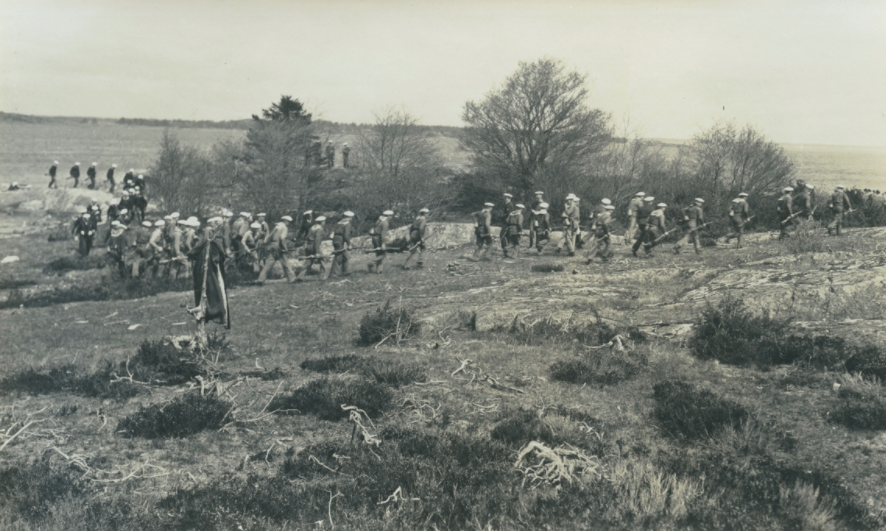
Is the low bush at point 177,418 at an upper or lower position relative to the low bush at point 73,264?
upper

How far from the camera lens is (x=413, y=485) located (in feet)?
15.4


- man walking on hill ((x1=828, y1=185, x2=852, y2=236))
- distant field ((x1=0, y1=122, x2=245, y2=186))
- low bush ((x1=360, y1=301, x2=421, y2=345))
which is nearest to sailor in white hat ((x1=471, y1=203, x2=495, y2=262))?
low bush ((x1=360, y1=301, x2=421, y2=345))

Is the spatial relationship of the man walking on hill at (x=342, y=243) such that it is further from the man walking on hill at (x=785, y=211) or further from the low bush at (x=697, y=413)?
the man walking on hill at (x=785, y=211)

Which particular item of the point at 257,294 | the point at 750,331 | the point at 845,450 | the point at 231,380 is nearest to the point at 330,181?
the point at 257,294

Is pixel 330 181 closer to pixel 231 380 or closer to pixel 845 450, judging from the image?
pixel 231 380

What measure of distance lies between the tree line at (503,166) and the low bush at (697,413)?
17132 millimetres

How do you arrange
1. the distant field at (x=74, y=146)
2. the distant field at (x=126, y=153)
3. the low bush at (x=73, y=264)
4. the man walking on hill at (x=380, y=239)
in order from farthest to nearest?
the distant field at (x=74, y=146), the distant field at (x=126, y=153), the low bush at (x=73, y=264), the man walking on hill at (x=380, y=239)

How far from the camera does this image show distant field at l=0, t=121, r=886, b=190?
30672 mm

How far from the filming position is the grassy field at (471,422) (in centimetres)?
436

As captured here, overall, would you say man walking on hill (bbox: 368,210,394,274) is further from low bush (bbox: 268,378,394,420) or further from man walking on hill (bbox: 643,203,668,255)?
low bush (bbox: 268,378,394,420)

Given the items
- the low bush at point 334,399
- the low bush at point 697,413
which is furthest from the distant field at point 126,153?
the low bush at point 697,413

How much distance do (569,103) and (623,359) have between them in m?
19.6

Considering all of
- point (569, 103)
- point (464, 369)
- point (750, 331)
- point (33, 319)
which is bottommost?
point (33, 319)

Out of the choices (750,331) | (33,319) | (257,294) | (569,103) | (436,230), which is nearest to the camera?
(750,331)
